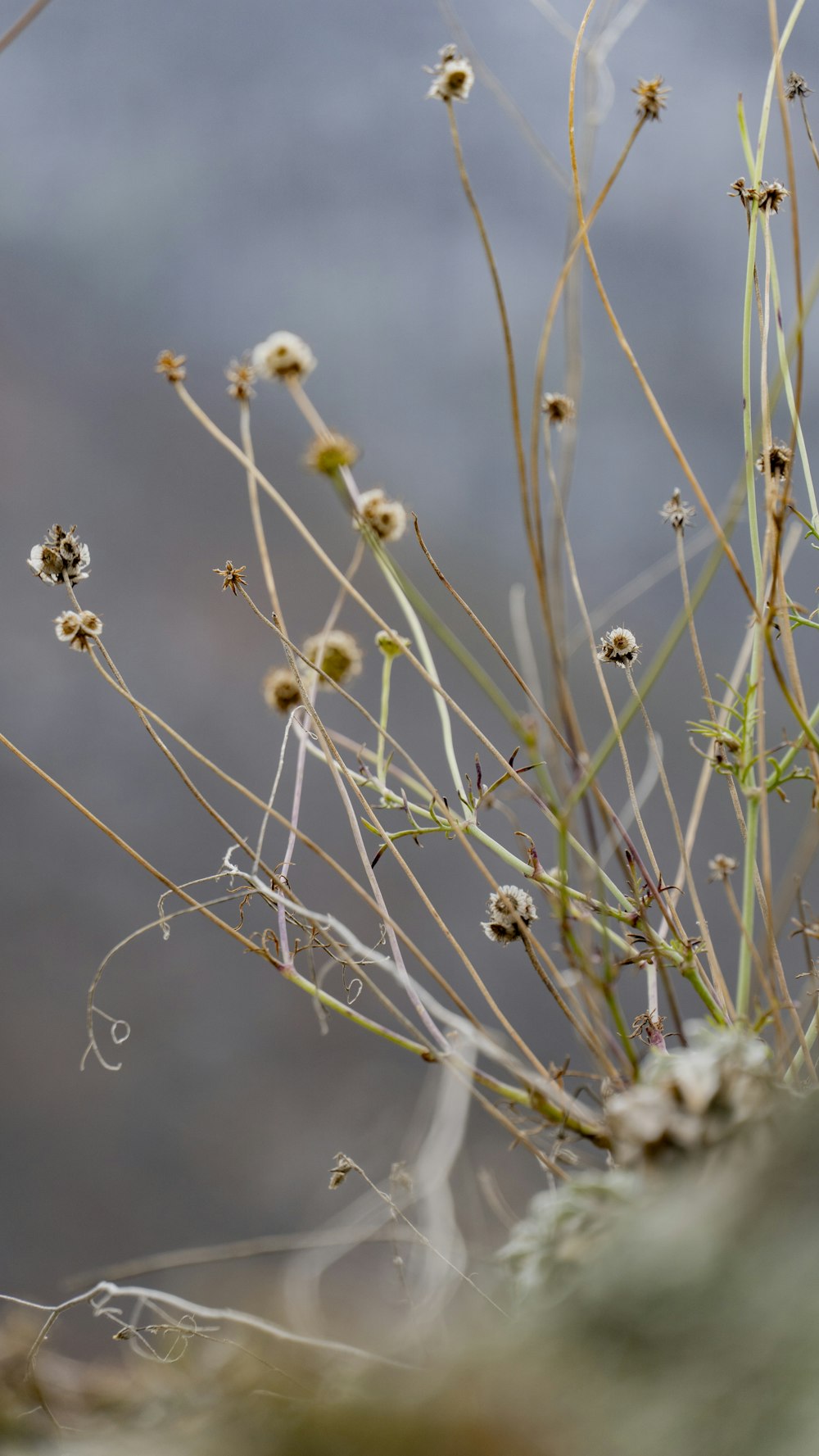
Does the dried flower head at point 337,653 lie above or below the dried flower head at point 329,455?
above

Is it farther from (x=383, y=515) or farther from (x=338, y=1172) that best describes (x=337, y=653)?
(x=338, y=1172)

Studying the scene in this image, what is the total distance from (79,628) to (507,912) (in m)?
0.42

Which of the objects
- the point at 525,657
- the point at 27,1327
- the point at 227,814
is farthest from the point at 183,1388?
the point at 227,814

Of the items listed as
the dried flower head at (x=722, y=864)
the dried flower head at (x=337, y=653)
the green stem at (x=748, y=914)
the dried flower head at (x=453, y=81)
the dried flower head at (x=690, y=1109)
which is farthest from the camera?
the dried flower head at (x=722, y=864)

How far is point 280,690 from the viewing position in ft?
2.37

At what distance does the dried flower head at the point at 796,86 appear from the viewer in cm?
76

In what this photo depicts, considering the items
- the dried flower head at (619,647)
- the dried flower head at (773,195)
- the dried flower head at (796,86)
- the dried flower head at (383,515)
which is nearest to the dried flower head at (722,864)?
the dried flower head at (619,647)

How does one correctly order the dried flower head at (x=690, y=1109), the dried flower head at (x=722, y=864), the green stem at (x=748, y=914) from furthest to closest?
the dried flower head at (x=722, y=864) < the green stem at (x=748, y=914) < the dried flower head at (x=690, y=1109)

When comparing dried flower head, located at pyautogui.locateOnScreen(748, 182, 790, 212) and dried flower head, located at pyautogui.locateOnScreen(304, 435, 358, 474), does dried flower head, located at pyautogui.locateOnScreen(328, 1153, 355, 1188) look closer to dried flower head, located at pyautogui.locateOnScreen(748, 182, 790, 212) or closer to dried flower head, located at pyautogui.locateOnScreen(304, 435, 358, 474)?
dried flower head, located at pyautogui.locateOnScreen(304, 435, 358, 474)

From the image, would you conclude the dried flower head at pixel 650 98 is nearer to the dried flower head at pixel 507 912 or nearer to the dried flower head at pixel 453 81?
the dried flower head at pixel 453 81

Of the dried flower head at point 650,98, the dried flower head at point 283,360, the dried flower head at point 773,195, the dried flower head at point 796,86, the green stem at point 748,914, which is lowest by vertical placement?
the green stem at point 748,914

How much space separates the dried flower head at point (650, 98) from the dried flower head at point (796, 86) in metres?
0.28

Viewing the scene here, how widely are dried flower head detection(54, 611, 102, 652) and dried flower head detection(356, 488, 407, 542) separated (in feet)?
0.89

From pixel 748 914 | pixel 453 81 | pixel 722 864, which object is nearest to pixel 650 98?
pixel 453 81
